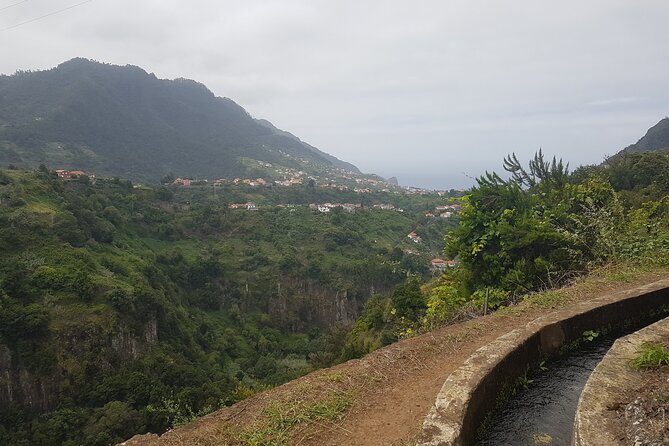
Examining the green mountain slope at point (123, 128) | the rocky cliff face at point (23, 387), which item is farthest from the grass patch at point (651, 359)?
the green mountain slope at point (123, 128)

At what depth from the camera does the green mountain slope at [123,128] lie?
310ft

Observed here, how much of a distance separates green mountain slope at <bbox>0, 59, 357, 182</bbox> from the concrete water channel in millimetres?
92003

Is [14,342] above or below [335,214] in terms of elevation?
below

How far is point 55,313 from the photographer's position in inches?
979

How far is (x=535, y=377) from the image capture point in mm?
3674

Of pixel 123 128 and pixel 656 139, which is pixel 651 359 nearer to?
pixel 656 139

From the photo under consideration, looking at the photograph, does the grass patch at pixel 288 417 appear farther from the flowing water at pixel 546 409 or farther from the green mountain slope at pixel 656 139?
the green mountain slope at pixel 656 139

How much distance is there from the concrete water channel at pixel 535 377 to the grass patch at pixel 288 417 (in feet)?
2.83

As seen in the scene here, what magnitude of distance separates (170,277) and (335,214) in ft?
93.0

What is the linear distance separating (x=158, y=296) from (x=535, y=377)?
32.8 meters

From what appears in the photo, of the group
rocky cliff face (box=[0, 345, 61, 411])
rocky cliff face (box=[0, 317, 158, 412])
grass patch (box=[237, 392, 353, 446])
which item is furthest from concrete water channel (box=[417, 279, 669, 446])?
rocky cliff face (box=[0, 345, 61, 411])

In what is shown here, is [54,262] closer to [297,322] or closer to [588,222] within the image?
[297,322]

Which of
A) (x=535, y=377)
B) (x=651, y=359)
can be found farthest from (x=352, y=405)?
(x=651, y=359)

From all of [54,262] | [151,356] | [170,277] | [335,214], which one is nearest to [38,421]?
[151,356]
